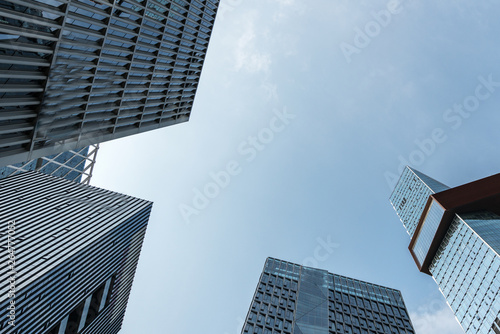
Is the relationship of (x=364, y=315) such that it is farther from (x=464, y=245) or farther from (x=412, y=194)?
(x=412, y=194)

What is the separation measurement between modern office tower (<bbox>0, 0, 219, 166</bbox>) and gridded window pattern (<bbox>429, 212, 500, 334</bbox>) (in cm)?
8551

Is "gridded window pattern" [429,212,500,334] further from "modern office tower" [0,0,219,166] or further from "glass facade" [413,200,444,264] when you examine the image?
"modern office tower" [0,0,219,166]

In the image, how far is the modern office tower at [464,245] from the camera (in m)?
82.0

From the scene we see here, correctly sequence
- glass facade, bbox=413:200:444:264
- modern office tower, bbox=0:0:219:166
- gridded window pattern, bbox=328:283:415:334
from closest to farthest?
1. modern office tower, bbox=0:0:219:166
2. gridded window pattern, bbox=328:283:415:334
3. glass facade, bbox=413:200:444:264

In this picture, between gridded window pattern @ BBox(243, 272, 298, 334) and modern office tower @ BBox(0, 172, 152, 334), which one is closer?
modern office tower @ BBox(0, 172, 152, 334)

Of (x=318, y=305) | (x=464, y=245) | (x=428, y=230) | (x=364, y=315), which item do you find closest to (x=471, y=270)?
(x=464, y=245)

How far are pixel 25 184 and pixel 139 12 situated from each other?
199ft

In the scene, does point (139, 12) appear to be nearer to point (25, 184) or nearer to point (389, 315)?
point (25, 184)

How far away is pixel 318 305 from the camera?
88.9 m

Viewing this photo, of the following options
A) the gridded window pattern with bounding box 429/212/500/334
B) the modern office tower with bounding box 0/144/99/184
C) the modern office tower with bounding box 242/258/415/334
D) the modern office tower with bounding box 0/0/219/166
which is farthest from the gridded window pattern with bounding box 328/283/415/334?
the modern office tower with bounding box 0/144/99/184

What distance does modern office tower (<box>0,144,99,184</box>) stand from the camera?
87.8 meters

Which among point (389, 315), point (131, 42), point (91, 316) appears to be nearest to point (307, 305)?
point (389, 315)

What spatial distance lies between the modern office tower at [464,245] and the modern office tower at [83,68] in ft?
282

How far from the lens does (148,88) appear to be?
160 feet
